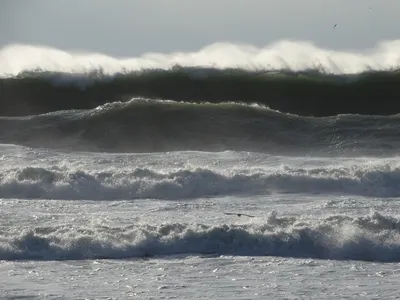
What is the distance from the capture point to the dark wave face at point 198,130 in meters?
16.9

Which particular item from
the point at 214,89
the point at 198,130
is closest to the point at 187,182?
the point at 198,130

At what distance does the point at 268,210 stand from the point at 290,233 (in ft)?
4.84

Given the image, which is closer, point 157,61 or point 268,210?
point 268,210

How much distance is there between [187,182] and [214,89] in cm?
907

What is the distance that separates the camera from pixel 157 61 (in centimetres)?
2288

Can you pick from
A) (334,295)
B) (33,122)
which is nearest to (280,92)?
(33,122)

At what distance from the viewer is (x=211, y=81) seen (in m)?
21.9

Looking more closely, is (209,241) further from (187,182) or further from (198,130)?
(198,130)

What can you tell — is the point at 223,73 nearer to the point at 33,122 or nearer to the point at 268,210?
the point at 33,122

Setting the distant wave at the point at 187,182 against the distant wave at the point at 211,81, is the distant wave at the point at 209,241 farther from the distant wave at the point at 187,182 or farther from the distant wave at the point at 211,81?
the distant wave at the point at 211,81

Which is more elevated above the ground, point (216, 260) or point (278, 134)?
point (278, 134)

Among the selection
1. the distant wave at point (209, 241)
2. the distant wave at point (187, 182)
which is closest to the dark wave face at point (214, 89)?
the distant wave at point (187, 182)

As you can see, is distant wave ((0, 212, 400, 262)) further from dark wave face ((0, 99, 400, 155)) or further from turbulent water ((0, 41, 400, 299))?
dark wave face ((0, 99, 400, 155))

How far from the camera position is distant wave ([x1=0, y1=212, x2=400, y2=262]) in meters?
9.34
